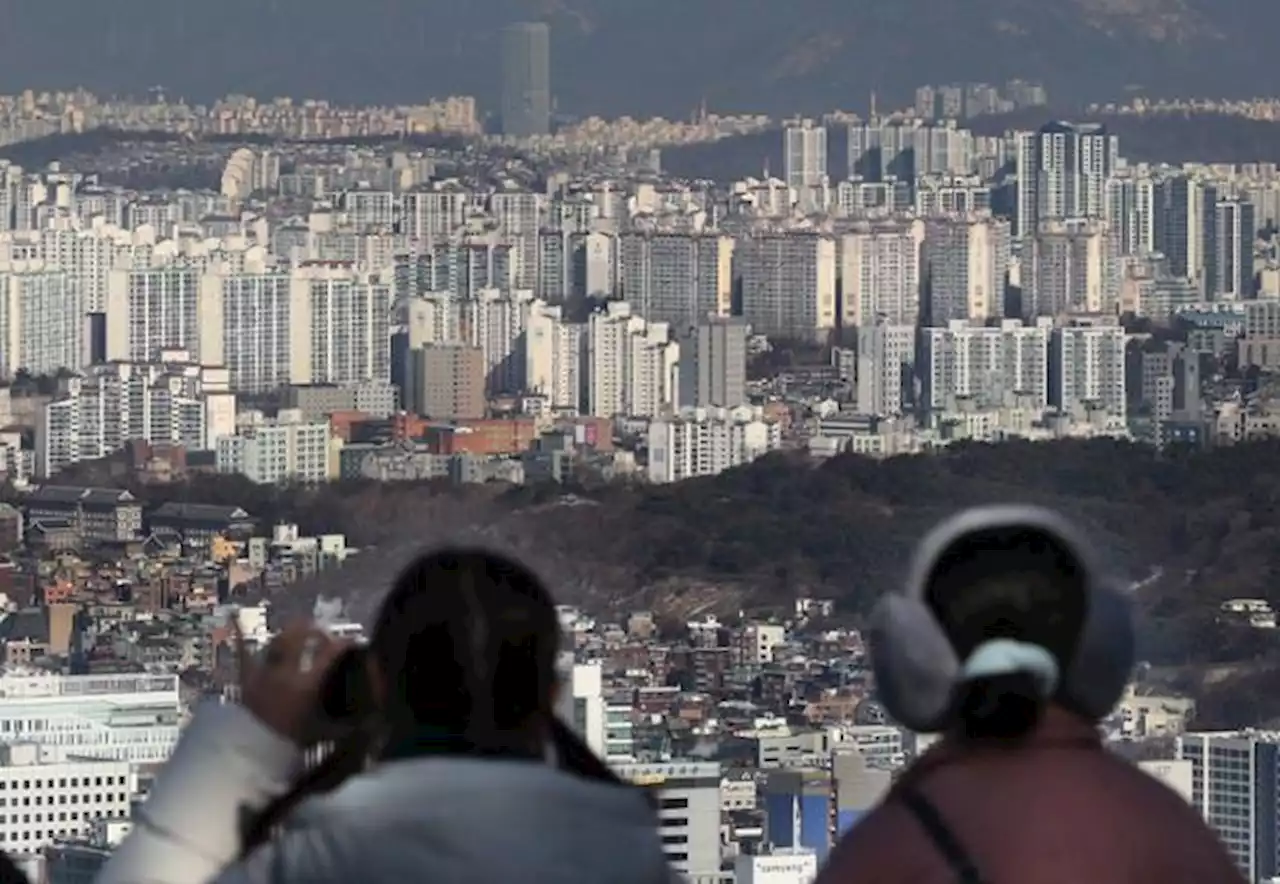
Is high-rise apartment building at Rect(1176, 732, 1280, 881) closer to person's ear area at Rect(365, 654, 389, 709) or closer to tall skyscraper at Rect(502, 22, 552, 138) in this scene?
person's ear area at Rect(365, 654, 389, 709)

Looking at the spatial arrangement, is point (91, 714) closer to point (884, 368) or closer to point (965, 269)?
point (884, 368)

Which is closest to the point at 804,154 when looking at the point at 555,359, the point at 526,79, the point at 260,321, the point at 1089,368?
the point at 526,79

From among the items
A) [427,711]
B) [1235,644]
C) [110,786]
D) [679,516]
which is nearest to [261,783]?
[427,711]

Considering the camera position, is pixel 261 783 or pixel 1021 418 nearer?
pixel 261 783

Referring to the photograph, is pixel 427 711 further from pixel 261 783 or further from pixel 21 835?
pixel 21 835

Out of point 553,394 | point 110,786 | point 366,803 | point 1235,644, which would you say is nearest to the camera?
point 366,803

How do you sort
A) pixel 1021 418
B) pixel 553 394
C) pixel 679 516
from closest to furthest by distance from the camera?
pixel 679 516 < pixel 1021 418 < pixel 553 394

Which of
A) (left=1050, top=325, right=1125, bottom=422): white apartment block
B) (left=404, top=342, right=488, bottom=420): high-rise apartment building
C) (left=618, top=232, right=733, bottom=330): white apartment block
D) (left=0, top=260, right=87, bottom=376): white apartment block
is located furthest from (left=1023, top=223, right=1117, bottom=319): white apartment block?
(left=0, top=260, right=87, bottom=376): white apartment block

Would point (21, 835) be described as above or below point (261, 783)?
below
